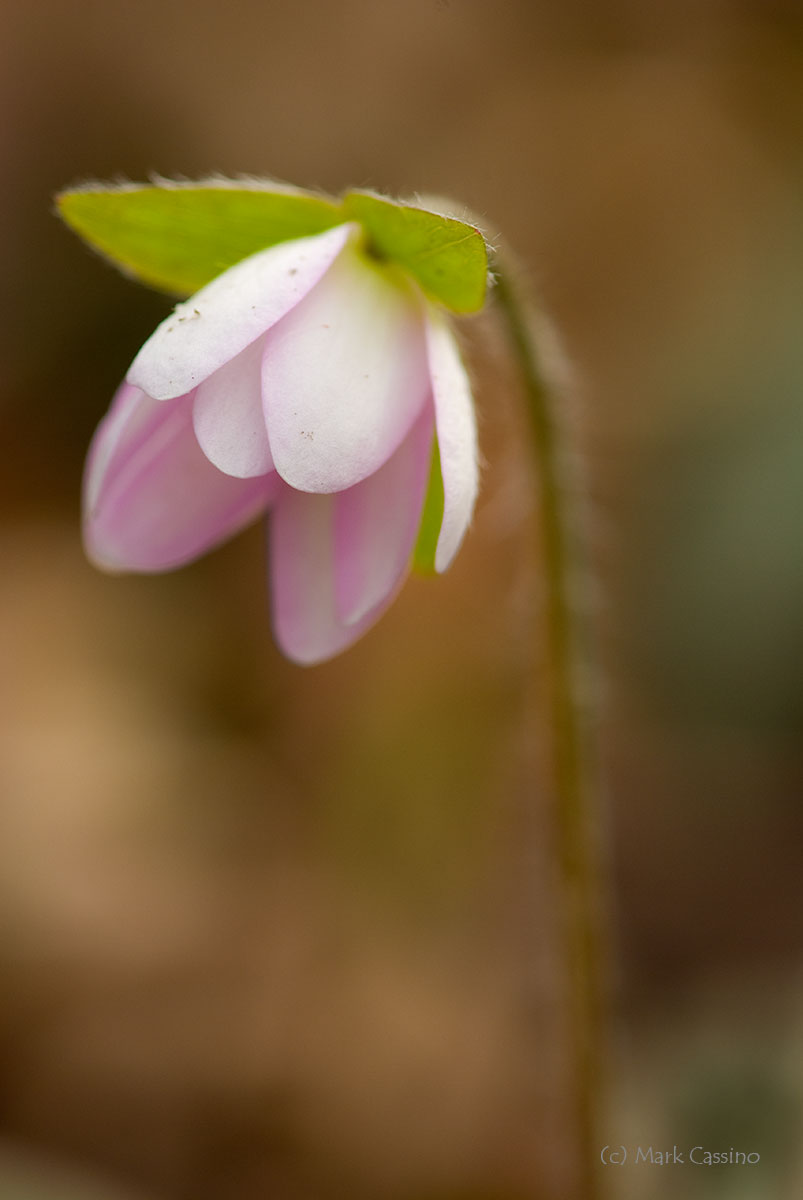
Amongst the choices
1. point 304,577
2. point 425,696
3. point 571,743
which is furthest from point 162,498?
point 425,696

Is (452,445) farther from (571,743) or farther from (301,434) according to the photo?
(571,743)

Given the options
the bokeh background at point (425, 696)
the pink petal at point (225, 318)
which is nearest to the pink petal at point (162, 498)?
the pink petal at point (225, 318)

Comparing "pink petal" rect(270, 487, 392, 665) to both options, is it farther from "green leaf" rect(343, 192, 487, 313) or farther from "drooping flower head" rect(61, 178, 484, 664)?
"green leaf" rect(343, 192, 487, 313)

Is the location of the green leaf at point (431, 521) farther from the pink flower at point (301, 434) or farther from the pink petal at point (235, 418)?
the pink petal at point (235, 418)

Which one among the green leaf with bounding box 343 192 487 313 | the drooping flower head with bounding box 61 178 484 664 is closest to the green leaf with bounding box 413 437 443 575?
the drooping flower head with bounding box 61 178 484 664

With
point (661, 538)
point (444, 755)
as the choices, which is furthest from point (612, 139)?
point (444, 755)

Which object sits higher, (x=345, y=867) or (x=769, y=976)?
(x=345, y=867)

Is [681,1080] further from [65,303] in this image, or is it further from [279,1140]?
[65,303]
